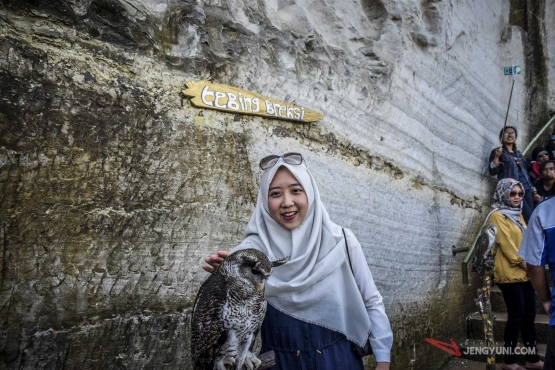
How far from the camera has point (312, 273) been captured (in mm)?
1475

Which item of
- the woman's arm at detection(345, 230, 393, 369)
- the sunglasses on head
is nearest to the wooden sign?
the sunglasses on head

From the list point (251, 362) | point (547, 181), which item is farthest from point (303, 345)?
point (547, 181)

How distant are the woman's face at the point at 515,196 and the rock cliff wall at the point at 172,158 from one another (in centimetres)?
74

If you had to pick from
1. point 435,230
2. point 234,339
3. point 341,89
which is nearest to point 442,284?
point 435,230

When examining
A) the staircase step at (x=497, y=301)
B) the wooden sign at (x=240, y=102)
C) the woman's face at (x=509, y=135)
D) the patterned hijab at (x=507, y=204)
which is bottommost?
the staircase step at (x=497, y=301)

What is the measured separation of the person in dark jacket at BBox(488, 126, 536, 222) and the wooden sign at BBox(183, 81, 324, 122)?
9.38 ft

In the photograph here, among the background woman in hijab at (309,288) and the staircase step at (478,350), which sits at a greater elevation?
the background woman in hijab at (309,288)

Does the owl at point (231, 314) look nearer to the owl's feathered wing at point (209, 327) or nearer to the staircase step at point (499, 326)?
the owl's feathered wing at point (209, 327)

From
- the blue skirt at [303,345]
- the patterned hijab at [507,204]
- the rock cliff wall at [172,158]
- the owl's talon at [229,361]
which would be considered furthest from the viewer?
the patterned hijab at [507,204]

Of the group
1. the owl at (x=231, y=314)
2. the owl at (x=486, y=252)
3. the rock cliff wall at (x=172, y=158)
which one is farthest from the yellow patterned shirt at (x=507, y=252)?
the owl at (x=231, y=314)

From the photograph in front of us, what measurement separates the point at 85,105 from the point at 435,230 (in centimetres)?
326

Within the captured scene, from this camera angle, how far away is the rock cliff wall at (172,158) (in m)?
1.79

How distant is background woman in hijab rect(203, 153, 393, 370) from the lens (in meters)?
1.44

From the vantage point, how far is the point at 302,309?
57.4 inches
